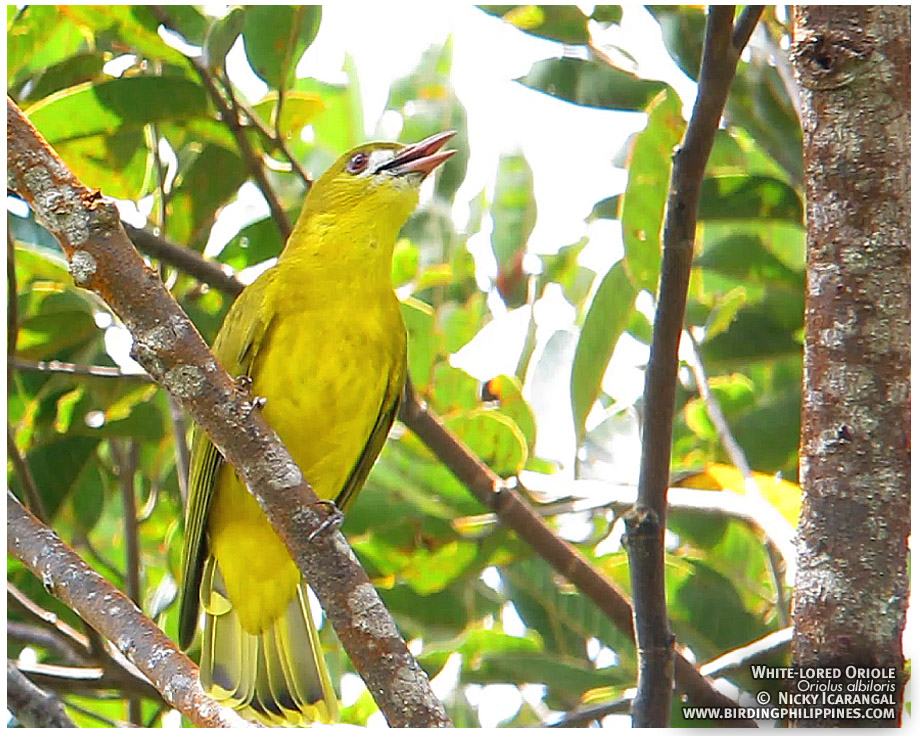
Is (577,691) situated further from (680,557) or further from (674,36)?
(674,36)

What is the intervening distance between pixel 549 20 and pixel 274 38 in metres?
0.60

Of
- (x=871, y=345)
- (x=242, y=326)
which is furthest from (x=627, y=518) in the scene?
(x=242, y=326)

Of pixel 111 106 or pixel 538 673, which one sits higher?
pixel 111 106

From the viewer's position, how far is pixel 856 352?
1764 millimetres

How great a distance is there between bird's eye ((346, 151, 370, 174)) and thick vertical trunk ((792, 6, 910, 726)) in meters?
1.28

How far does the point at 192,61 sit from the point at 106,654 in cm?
123

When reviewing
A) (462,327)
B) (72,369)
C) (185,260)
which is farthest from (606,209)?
(72,369)

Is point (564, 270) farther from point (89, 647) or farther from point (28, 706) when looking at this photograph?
point (28, 706)

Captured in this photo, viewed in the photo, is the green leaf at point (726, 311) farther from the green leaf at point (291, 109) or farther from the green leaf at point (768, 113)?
the green leaf at point (291, 109)

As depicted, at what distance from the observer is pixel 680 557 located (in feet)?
8.98

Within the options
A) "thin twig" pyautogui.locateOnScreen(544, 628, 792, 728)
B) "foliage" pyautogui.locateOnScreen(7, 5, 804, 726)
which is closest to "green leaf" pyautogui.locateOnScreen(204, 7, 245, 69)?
"foliage" pyautogui.locateOnScreen(7, 5, 804, 726)

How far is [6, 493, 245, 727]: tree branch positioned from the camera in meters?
2.12

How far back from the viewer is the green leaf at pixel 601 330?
2508mm

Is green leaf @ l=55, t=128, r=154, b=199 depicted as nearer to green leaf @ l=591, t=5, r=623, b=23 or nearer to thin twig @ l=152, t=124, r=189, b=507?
thin twig @ l=152, t=124, r=189, b=507
